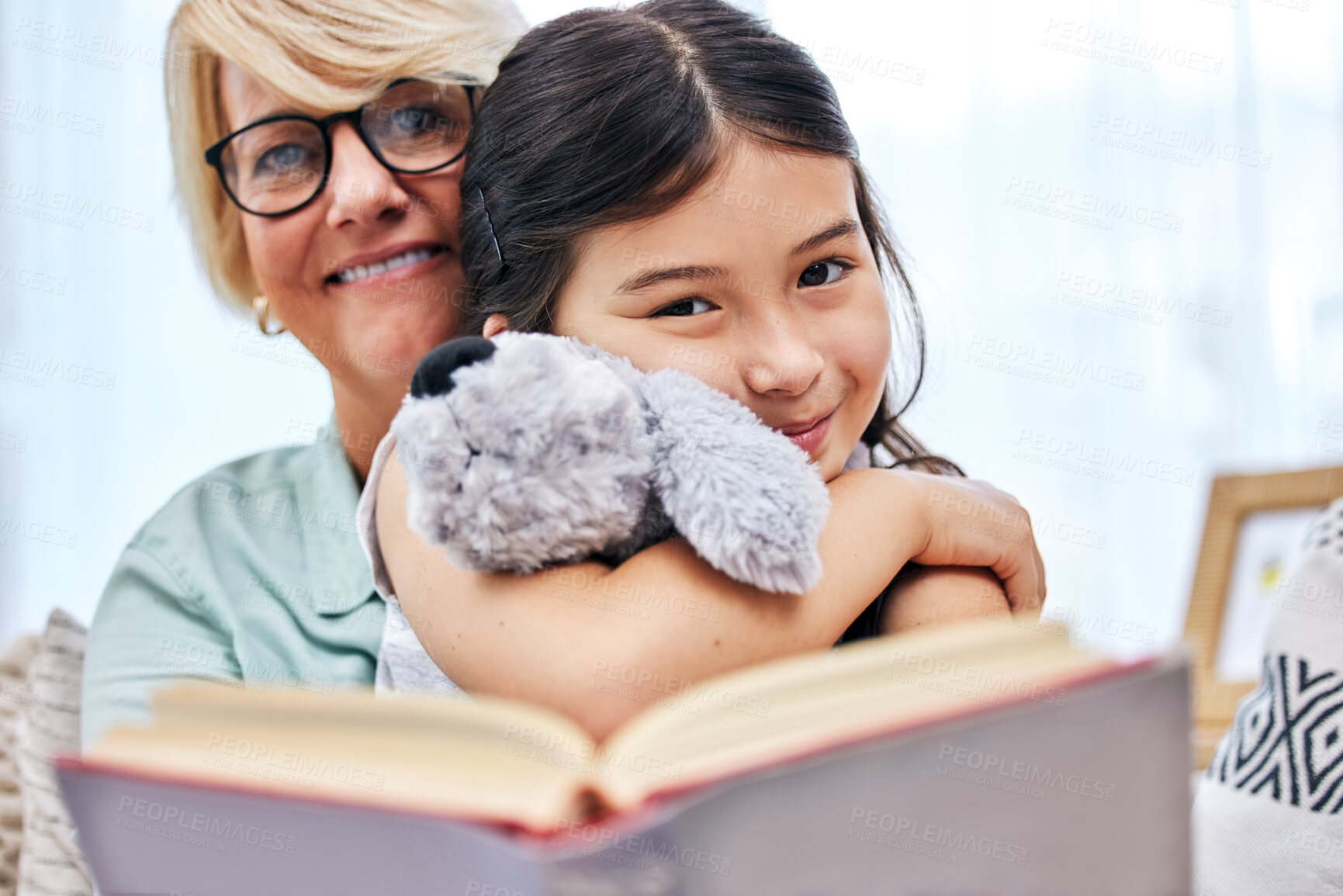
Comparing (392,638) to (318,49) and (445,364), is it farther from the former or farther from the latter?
(318,49)

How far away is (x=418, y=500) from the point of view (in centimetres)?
54

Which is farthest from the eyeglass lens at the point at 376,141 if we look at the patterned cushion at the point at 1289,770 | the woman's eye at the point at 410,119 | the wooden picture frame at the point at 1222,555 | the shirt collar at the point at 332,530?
the wooden picture frame at the point at 1222,555

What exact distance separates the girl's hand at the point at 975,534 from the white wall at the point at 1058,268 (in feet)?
3.41

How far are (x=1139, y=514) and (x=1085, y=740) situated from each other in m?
1.58

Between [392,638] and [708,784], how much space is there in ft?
1.59

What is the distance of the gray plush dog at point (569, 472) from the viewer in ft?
1.72

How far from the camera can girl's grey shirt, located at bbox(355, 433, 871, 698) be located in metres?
0.75

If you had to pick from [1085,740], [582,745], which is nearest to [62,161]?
[582,745]

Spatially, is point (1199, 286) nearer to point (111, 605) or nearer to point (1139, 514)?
point (1139, 514)

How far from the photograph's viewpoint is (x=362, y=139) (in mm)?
953

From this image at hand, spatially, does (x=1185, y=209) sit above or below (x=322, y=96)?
below

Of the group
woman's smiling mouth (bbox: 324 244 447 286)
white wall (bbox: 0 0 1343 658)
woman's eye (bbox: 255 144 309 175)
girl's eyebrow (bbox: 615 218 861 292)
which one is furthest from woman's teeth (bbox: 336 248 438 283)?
white wall (bbox: 0 0 1343 658)

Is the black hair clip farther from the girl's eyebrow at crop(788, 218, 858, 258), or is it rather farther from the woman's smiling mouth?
the girl's eyebrow at crop(788, 218, 858, 258)

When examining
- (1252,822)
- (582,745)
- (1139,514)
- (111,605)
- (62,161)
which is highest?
(62,161)
